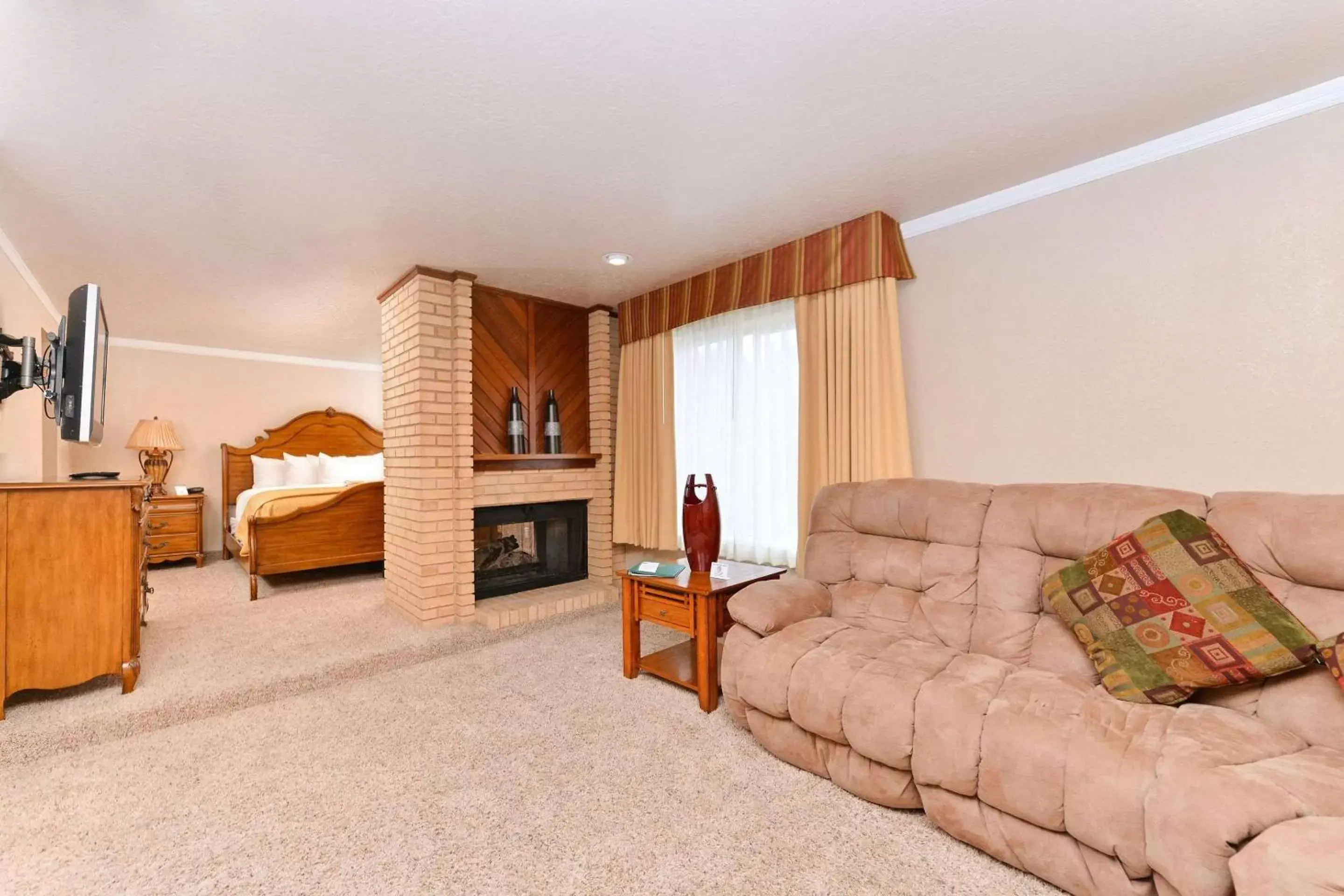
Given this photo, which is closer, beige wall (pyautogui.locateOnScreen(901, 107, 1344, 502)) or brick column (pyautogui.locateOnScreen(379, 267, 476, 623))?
beige wall (pyautogui.locateOnScreen(901, 107, 1344, 502))

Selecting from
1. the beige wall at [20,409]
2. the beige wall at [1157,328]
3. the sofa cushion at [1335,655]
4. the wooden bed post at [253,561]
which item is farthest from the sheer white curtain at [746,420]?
the beige wall at [20,409]

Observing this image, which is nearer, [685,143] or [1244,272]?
[1244,272]

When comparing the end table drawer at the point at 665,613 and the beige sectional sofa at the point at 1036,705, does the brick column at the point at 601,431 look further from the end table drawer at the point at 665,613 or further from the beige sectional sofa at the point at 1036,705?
the beige sectional sofa at the point at 1036,705

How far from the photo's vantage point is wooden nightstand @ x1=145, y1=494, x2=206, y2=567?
204 inches

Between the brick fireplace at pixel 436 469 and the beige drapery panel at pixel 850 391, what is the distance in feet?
6.35

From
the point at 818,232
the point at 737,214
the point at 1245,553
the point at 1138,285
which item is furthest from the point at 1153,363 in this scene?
the point at 737,214

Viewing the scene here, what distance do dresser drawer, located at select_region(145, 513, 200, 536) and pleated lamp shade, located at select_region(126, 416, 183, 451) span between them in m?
0.64

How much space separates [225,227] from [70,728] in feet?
7.43

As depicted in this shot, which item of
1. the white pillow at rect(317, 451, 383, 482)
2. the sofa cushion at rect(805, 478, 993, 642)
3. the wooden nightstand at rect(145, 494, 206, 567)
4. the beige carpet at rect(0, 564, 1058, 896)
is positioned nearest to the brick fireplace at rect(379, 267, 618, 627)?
the beige carpet at rect(0, 564, 1058, 896)

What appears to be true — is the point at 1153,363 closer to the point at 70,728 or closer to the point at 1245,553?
the point at 1245,553

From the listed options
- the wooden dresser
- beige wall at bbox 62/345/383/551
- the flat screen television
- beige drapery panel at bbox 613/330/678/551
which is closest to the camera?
the wooden dresser

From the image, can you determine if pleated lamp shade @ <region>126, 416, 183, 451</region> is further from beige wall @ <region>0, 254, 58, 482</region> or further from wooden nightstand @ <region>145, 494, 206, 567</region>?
beige wall @ <region>0, 254, 58, 482</region>

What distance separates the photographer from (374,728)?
7.48 feet

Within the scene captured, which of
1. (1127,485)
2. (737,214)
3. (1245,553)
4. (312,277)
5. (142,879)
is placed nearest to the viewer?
(142,879)
